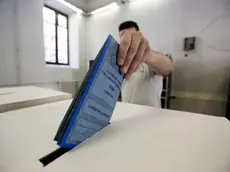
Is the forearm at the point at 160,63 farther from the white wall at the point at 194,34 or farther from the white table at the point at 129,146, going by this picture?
the white wall at the point at 194,34

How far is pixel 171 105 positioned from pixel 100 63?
2.41m

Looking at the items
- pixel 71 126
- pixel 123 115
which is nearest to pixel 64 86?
pixel 123 115

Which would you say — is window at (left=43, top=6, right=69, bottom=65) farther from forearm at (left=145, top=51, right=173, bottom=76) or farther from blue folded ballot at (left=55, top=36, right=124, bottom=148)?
blue folded ballot at (left=55, top=36, right=124, bottom=148)

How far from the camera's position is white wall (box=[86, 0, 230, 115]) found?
2104 mm

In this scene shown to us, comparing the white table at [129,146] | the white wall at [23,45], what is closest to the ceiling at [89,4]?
the white wall at [23,45]

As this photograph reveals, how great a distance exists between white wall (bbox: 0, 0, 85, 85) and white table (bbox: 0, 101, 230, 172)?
203cm

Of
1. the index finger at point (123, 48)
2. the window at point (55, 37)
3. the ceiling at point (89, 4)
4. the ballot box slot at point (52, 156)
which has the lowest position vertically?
the ballot box slot at point (52, 156)

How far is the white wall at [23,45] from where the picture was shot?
2.03m

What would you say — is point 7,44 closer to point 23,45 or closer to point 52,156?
point 23,45

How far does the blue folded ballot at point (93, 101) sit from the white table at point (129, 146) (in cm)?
3

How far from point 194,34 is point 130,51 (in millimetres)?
2326

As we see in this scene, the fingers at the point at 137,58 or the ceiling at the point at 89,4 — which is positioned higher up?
the ceiling at the point at 89,4

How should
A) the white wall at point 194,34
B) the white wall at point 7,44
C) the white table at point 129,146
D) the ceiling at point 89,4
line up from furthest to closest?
the ceiling at point 89,4 < the white wall at point 194,34 < the white wall at point 7,44 < the white table at point 129,146

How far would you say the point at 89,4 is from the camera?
315 cm
